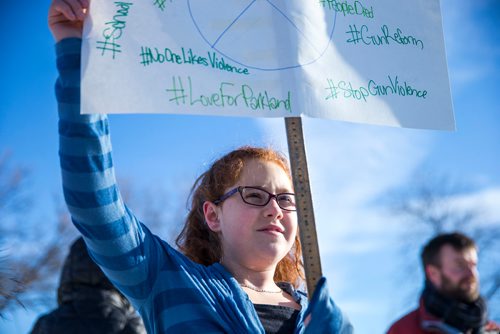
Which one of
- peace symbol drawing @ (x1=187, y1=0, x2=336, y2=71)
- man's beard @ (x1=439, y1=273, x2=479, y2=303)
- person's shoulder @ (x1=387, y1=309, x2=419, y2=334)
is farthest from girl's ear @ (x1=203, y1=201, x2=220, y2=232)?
man's beard @ (x1=439, y1=273, x2=479, y2=303)

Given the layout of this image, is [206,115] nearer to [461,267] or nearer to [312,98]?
[312,98]

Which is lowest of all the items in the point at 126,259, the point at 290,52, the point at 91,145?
the point at 126,259

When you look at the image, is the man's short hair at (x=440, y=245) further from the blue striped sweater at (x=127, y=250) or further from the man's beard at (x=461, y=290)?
the blue striped sweater at (x=127, y=250)

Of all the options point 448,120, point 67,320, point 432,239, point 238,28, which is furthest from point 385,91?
point 67,320

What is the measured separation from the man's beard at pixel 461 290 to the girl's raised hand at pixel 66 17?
114 centimetres

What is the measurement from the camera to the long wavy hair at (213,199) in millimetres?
2360

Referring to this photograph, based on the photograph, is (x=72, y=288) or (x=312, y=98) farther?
(x=72, y=288)

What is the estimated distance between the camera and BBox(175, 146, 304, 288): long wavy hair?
92.9 inches

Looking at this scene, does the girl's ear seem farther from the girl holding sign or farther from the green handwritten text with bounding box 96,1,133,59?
the green handwritten text with bounding box 96,1,133,59

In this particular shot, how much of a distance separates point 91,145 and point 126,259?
34 centimetres

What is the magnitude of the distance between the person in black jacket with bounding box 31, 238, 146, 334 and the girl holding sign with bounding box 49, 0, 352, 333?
59cm

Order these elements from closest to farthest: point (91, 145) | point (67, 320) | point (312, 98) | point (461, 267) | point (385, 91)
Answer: point (461, 267)
point (91, 145)
point (312, 98)
point (385, 91)
point (67, 320)

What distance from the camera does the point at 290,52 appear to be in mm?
2037

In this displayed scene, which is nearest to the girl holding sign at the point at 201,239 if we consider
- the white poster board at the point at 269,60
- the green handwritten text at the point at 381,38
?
the white poster board at the point at 269,60
